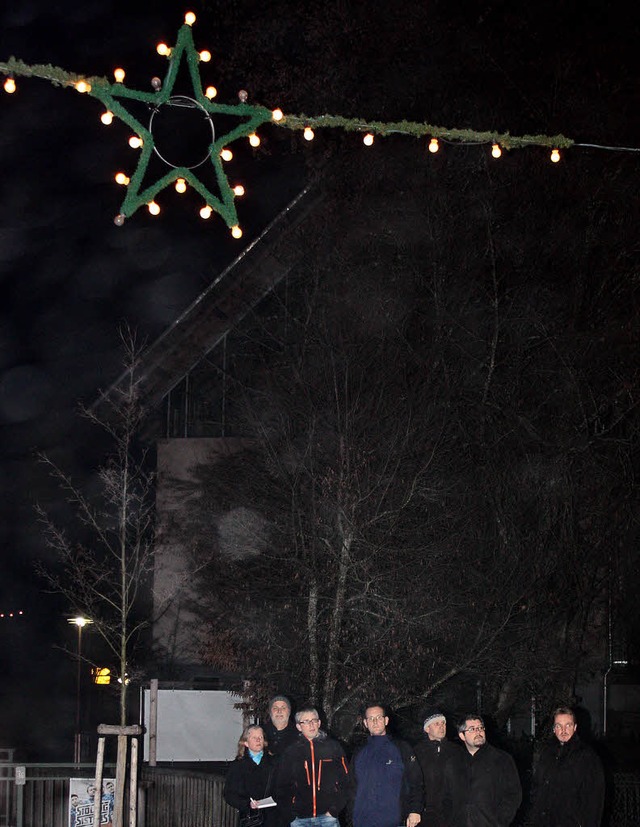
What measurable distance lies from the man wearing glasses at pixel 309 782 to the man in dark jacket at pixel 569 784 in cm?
155

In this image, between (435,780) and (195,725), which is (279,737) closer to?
(435,780)

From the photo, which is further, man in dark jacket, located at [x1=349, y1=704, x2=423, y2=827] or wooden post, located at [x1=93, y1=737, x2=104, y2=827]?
wooden post, located at [x1=93, y1=737, x2=104, y2=827]

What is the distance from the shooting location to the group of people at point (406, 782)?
8.58 metres

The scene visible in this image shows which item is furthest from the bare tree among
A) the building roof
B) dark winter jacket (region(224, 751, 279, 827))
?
dark winter jacket (region(224, 751, 279, 827))

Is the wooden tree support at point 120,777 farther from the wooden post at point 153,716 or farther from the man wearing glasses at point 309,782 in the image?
the man wearing glasses at point 309,782

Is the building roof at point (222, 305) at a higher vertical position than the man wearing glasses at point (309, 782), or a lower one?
higher

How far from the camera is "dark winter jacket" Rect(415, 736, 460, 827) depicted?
9109 millimetres

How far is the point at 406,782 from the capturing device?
880cm

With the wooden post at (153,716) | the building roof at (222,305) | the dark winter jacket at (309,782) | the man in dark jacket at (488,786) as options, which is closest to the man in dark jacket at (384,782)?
the dark winter jacket at (309,782)

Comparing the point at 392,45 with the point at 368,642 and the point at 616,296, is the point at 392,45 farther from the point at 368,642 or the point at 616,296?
the point at 368,642

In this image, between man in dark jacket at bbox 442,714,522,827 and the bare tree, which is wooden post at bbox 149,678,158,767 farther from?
man in dark jacket at bbox 442,714,522,827

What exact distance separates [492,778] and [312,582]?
545 cm

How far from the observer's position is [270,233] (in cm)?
1975

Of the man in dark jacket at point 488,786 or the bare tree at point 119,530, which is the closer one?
the man in dark jacket at point 488,786
